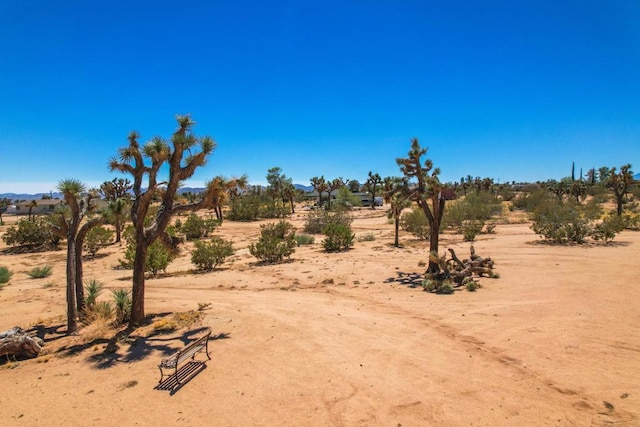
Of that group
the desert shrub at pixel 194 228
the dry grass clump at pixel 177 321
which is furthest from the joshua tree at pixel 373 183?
the dry grass clump at pixel 177 321

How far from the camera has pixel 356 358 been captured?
6.59 m

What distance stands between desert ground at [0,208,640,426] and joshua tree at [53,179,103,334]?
1.92 ft

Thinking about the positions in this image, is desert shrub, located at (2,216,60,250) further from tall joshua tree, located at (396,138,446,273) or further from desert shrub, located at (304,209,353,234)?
tall joshua tree, located at (396,138,446,273)

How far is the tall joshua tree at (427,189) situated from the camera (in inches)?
500

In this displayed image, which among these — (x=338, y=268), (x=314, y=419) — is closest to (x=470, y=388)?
(x=314, y=419)

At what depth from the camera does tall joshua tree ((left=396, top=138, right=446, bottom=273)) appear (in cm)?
1271

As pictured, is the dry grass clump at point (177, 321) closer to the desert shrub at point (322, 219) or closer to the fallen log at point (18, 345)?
the fallen log at point (18, 345)

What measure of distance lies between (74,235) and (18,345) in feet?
7.96

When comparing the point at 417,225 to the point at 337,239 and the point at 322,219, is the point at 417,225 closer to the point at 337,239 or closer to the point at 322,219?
the point at 322,219

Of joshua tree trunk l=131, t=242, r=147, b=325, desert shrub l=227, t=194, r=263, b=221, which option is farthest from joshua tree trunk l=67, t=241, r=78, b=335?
desert shrub l=227, t=194, r=263, b=221

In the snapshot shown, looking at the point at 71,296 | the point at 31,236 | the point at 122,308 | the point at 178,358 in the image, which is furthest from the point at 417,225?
the point at 31,236

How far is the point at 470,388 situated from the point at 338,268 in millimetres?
9605

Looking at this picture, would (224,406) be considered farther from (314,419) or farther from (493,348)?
(493,348)

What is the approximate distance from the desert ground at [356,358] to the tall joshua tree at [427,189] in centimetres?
230
